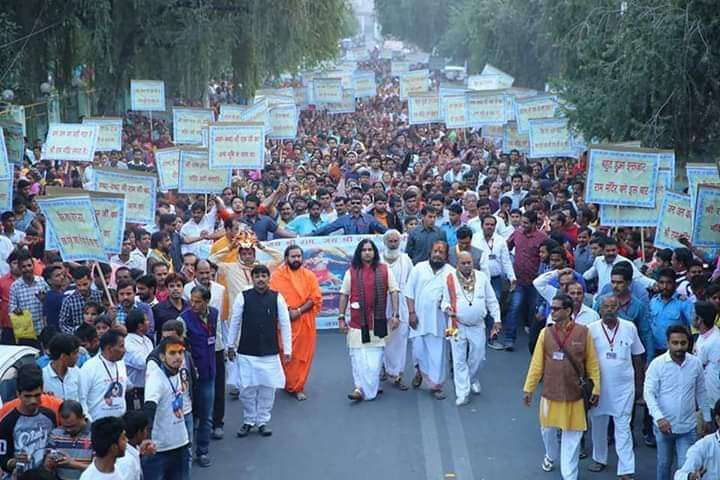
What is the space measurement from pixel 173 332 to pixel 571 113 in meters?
12.9

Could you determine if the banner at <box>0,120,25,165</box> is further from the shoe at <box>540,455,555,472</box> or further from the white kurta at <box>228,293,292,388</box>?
the shoe at <box>540,455,555,472</box>

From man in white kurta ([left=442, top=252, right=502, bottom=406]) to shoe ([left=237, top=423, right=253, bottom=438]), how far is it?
81.4 inches

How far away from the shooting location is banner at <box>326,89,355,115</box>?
104ft

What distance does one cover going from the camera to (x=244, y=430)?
10.3 m

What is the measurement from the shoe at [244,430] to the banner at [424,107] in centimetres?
1573

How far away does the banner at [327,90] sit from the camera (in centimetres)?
3008

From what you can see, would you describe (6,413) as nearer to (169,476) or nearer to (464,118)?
(169,476)

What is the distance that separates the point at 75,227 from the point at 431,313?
137 inches

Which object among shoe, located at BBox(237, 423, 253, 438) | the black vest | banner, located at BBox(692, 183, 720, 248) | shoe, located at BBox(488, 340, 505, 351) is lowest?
shoe, located at BBox(488, 340, 505, 351)

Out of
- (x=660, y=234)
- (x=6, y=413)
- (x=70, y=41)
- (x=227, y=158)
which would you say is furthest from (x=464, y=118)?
(x=6, y=413)

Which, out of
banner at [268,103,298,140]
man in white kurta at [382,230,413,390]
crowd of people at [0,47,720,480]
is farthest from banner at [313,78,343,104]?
man in white kurta at [382,230,413,390]

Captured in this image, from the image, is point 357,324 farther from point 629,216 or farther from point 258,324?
point 629,216

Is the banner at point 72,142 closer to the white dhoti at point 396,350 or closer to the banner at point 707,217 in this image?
the white dhoti at point 396,350

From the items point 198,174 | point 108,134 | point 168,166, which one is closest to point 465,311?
point 198,174
